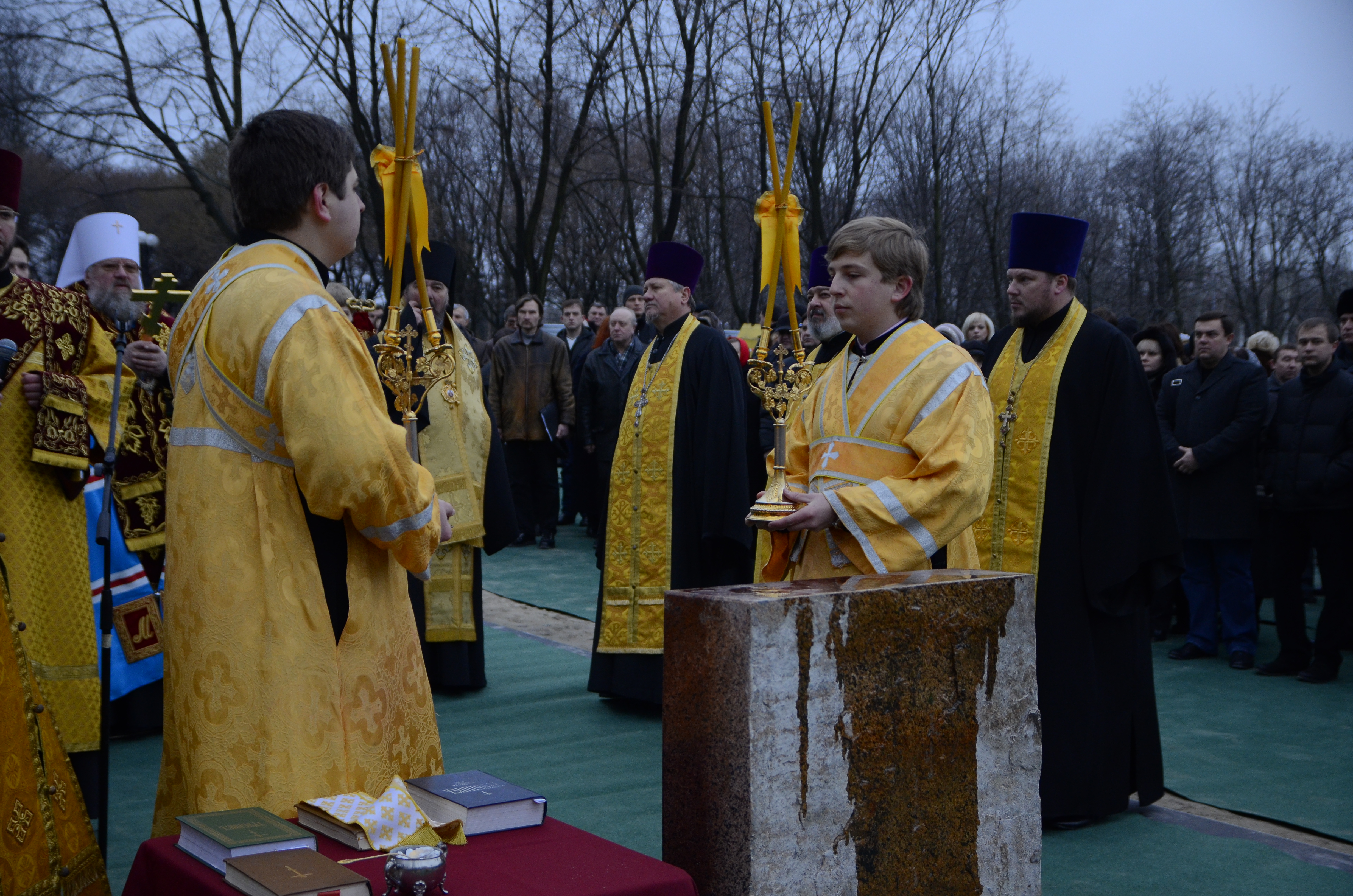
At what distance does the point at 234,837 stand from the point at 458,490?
14.2ft

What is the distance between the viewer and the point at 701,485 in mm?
5902

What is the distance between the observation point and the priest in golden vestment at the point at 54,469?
3740mm

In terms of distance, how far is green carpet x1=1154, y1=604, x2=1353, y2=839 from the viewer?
453 centimetres

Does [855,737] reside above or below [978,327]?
below

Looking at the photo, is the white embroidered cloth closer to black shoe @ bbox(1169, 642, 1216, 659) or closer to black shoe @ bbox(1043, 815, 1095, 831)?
black shoe @ bbox(1043, 815, 1095, 831)

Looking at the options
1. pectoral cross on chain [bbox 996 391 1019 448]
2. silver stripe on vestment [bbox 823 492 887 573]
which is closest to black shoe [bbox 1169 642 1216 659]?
pectoral cross on chain [bbox 996 391 1019 448]

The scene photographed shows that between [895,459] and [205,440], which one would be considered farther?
[895,459]

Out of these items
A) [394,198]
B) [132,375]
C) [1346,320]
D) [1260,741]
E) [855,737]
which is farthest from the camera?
[1346,320]

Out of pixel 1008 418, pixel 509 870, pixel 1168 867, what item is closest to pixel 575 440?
pixel 1008 418

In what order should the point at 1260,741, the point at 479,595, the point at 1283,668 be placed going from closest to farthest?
the point at 1260,741
the point at 479,595
the point at 1283,668

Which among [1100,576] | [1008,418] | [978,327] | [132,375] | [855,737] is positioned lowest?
[855,737]

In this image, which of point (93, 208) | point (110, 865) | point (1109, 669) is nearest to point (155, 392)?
point (110, 865)

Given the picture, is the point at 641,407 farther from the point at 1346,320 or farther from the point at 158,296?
the point at 1346,320

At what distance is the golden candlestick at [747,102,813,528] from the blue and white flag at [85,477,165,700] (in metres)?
3.08
